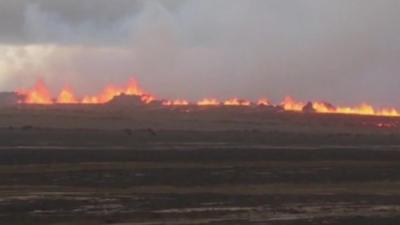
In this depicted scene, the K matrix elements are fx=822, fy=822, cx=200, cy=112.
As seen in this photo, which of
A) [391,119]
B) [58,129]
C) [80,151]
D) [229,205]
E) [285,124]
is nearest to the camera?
[229,205]

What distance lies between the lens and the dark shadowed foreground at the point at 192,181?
33.8m

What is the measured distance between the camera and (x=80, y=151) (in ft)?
235

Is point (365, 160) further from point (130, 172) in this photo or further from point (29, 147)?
point (29, 147)

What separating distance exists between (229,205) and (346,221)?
6302 millimetres

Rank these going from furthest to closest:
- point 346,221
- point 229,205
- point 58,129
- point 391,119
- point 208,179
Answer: point 391,119
point 58,129
point 208,179
point 229,205
point 346,221

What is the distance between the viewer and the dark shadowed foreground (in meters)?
33.8

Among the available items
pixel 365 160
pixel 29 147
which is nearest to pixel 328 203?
pixel 365 160

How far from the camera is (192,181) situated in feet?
158

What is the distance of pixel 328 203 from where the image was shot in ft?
126

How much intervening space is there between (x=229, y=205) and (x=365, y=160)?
32.6 m

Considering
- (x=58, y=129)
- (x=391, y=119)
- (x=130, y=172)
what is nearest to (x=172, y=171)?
(x=130, y=172)

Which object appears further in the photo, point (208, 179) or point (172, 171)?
point (172, 171)

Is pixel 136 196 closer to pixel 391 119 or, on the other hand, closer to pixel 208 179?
pixel 208 179

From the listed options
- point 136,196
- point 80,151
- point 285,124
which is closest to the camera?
point 136,196
